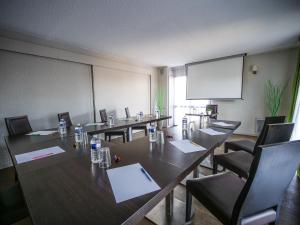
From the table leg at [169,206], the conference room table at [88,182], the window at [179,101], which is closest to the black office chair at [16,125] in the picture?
the conference room table at [88,182]

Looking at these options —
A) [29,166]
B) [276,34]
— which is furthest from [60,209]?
[276,34]

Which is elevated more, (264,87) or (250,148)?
(264,87)

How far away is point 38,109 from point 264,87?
5959 millimetres

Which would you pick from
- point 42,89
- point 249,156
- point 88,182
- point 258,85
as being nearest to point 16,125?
point 42,89

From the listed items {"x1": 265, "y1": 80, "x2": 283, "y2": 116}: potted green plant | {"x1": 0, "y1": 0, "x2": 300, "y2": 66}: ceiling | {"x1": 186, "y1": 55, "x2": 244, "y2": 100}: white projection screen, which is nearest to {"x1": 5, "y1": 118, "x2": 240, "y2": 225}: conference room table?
{"x1": 0, "y1": 0, "x2": 300, "y2": 66}: ceiling

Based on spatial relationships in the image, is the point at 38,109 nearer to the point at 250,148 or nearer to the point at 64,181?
the point at 64,181

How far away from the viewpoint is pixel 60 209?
1.99ft

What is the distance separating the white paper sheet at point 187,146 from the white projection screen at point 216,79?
3826mm

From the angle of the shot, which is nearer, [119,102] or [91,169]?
[91,169]

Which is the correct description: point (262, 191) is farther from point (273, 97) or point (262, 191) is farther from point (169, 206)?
point (273, 97)

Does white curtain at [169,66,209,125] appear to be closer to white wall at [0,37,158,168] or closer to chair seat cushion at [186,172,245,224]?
white wall at [0,37,158,168]

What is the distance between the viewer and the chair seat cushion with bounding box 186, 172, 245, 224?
3.12ft

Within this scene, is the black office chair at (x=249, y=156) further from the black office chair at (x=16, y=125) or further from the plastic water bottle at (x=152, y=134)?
the black office chair at (x=16, y=125)

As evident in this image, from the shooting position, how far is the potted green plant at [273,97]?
12.5 feet
